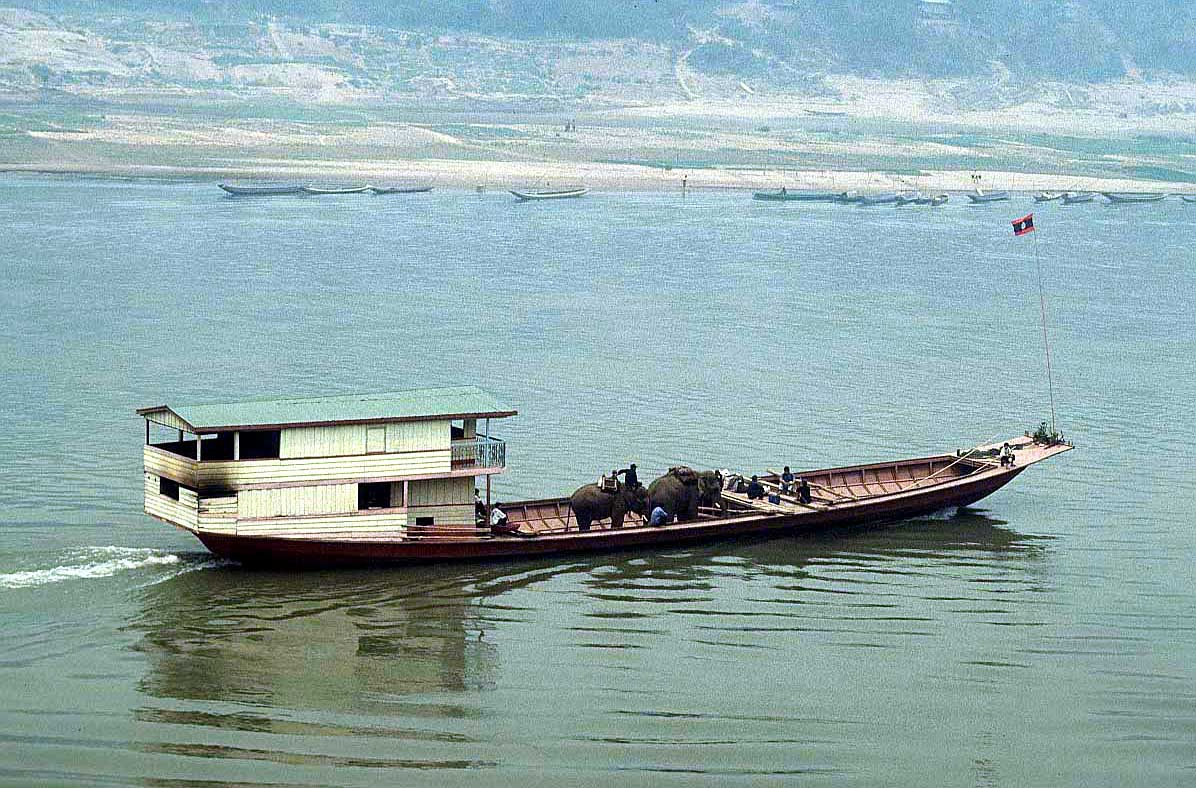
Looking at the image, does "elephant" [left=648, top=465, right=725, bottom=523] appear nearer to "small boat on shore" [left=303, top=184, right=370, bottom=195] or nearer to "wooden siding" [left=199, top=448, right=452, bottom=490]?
"wooden siding" [left=199, top=448, right=452, bottom=490]

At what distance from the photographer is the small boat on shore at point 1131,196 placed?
149375 millimetres

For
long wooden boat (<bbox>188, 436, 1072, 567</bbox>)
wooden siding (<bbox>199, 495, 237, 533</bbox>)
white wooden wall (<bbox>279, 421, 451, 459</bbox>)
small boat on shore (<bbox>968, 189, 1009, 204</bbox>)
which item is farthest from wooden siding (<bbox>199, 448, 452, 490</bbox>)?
small boat on shore (<bbox>968, 189, 1009, 204</bbox>)

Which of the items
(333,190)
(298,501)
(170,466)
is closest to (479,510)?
(298,501)

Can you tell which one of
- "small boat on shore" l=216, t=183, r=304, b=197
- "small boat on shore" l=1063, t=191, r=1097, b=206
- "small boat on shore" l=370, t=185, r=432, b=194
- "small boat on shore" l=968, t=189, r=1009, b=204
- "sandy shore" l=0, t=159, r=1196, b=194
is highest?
"sandy shore" l=0, t=159, r=1196, b=194

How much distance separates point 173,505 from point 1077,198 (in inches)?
4875

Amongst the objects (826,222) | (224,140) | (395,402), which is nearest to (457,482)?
(395,402)

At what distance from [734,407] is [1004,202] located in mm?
96593

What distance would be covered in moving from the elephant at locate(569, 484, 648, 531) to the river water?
4.80ft

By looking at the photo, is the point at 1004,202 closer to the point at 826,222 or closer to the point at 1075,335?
the point at 826,222

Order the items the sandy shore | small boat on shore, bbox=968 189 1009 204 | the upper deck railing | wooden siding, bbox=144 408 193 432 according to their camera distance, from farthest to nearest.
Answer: small boat on shore, bbox=968 189 1009 204, the sandy shore, the upper deck railing, wooden siding, bbox=144 408 193 432

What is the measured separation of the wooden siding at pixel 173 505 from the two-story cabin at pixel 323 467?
0.06ft

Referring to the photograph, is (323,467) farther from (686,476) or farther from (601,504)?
(686,476)

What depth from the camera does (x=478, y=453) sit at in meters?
36.6

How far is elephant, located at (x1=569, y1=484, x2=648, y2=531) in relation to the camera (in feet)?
124
